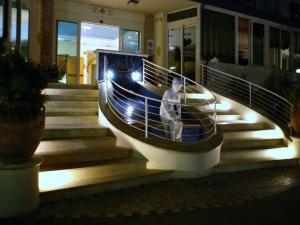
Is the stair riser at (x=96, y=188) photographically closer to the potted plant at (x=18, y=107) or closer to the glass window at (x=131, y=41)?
the potted plant at (x=18, y=107)

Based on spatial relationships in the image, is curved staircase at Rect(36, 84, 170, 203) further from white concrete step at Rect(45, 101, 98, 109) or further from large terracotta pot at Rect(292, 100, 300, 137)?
large terracotta pot at Rect(292, 100, 300, 137)

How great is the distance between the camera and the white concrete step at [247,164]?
26.0 feet

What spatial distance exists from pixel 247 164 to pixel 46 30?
27.4 feet

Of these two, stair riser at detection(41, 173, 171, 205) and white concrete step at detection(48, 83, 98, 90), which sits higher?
white concrete step at detection(48, 83, 98, 90)

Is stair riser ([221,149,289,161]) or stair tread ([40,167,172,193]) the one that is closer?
stair tread ([40,167,172,193])

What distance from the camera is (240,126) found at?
10.0 meters

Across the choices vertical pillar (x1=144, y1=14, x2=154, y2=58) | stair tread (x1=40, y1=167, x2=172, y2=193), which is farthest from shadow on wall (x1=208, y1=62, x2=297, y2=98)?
stair tread (x1=40, y1=167, x2=172, y2=193)

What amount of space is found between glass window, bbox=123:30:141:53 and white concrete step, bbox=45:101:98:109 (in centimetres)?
617

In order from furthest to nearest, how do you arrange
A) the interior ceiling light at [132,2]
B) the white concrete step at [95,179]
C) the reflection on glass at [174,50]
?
1. the reflection on glass at [174,50]
2. the interior ceiling light at [132,2]
3. the white concrete step at [95,179]

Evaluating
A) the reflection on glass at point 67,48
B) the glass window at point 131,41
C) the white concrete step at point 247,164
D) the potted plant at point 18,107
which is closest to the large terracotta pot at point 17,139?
the potted plant at point 18,107

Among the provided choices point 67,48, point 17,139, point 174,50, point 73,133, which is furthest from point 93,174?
point 174,50

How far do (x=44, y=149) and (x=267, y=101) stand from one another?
931cm

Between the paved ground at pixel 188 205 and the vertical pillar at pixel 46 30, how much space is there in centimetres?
775

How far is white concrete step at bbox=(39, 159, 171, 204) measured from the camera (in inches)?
219
